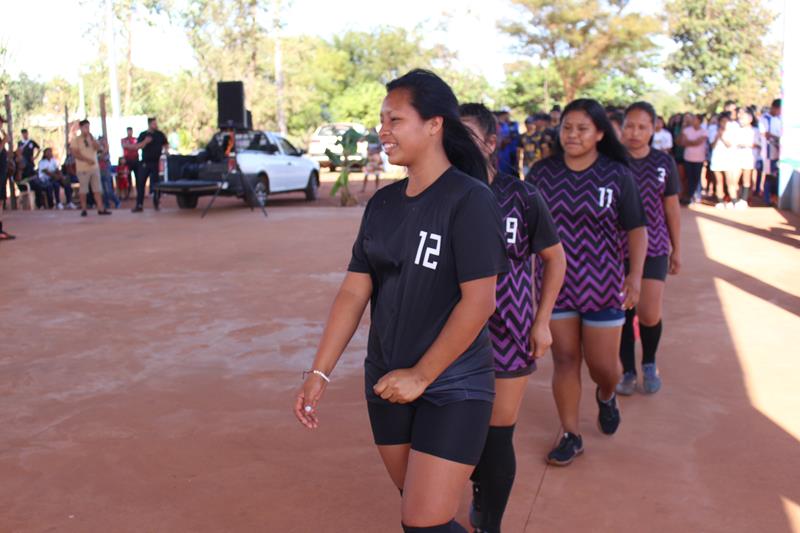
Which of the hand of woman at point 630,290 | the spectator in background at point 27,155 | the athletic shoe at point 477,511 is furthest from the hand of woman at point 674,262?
the spectator in background at point 27,155

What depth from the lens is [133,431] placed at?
201 inches

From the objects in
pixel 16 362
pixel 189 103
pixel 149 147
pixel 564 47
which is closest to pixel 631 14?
pixel 564 47

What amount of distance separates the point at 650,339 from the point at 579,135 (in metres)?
1.89

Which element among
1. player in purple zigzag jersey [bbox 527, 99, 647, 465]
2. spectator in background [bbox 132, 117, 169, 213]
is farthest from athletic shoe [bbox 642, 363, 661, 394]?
spectator in background [bbox 132, 117, 169, 213]

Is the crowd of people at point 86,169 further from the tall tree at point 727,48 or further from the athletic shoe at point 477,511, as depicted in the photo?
the tall tree at point 727,48

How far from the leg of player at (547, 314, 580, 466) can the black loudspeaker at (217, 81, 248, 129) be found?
621 inches

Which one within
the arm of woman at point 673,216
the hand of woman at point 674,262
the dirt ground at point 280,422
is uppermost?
the arm of woman at point 673,216

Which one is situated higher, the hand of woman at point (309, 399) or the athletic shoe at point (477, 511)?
the hand of woman at point (309, 399)

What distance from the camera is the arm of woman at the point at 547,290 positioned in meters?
3.40

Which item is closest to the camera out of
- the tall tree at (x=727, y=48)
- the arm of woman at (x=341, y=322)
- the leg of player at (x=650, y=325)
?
the arm of woman at (x=341, y=322)

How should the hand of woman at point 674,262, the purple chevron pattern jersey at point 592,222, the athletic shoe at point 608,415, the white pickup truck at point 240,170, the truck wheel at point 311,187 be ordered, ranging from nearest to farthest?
1. the purple chevron pattern jersey at point 592,222
2. the athletic shoe at point 608,415
3. the hand of woman at point 674,262
4. the white pickup truck at point 240,170
5. the truck wheel at point 311,187

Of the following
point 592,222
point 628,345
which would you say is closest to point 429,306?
point 592,222

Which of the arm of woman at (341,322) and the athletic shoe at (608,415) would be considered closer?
the arm of woman at (341,322)

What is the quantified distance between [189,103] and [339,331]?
39088mm
